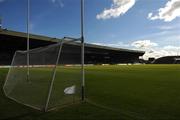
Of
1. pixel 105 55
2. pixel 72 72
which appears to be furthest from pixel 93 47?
pixel 72 72

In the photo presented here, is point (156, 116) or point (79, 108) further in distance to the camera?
point (79, 108)

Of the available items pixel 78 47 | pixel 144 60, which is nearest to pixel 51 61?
pixel 78 47

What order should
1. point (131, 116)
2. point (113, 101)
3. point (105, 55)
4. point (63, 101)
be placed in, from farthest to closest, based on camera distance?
1. point (105, 55)
2. point (113, 101)
3. point (63, 101)
4. point (131, 116)

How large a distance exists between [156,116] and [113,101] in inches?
88.3

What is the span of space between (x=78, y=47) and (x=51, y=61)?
111 centimetres

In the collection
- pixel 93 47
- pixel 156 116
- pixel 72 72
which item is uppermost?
pixel 93 47

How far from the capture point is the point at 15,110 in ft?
22.2

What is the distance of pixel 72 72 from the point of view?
849 cm

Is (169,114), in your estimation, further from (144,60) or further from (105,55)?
(144,60)

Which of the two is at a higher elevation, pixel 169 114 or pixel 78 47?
pixel 78 47

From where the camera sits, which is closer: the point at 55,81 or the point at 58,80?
the point at 55,81

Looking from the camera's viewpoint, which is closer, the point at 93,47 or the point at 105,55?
the point at 93,47

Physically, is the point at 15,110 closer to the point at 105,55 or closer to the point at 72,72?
the point at 72,72

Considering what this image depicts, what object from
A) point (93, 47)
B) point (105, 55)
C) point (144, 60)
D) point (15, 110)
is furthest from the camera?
point (144, 60)
